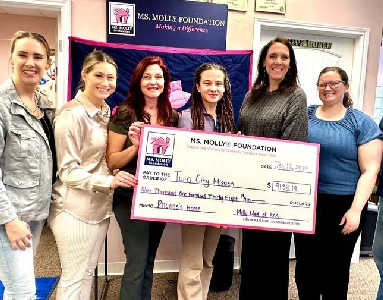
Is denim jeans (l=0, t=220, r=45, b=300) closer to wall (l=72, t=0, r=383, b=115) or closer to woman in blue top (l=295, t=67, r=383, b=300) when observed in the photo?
woman in blue top (l=295, t=67, r=383, b=300)

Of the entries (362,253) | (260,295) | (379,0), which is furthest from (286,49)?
(362,253)

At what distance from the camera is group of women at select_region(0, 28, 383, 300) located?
53.8 inches

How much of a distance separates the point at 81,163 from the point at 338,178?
49.8 inches

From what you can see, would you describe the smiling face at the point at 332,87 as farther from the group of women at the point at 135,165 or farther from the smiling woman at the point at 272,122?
the smiling woman at the point at 272,122

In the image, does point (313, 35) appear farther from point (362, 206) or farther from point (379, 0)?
point (362, 206)

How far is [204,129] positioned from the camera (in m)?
1.80

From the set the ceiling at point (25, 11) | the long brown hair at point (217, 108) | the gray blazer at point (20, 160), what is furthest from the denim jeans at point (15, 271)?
the ceiling at point (25, 11)

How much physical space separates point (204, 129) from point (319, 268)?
0.98m

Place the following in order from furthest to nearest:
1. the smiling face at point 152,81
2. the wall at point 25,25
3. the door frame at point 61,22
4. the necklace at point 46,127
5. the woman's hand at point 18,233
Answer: the wall at point 25,25, the door frame at point 61,22, the smiling face at point 152,81, the necklace at point 46,127, the woman's hand at point 18,233

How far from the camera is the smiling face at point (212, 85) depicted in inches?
69.7

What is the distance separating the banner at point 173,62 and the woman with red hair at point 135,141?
96 cm

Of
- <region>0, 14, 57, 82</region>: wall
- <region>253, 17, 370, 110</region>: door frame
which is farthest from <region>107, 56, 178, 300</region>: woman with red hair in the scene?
<region>0, 14, 57, 82</region>: wall

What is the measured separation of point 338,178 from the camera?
1.79 meters

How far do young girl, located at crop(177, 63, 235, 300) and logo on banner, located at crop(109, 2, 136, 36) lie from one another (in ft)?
3.43
